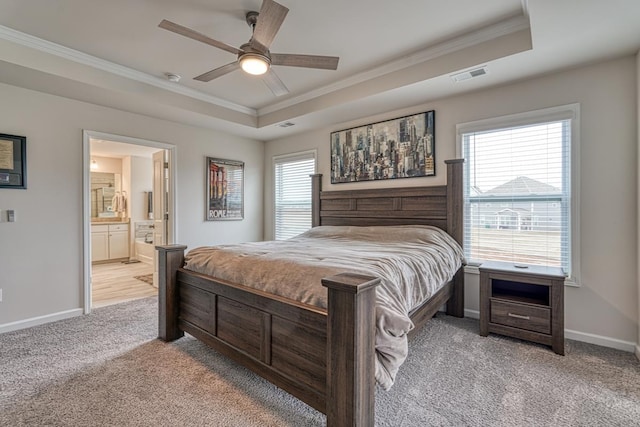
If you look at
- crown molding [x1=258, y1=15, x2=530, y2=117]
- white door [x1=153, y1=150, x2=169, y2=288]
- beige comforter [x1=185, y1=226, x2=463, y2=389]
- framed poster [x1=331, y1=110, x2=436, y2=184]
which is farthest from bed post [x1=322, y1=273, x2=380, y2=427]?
white door [x1=153, y1=150, x2=169, y2=288]

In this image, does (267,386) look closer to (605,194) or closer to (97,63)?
(605,194)

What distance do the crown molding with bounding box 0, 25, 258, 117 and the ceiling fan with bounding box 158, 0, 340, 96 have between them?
4.09 feet

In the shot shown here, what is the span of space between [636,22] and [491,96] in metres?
1.20

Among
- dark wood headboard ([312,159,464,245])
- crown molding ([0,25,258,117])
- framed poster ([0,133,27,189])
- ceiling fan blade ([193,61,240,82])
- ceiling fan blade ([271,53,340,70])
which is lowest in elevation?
dark wood headboard ([312,159,464,245])

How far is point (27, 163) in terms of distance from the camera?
3.11 meters

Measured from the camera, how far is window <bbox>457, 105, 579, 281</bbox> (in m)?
2.81

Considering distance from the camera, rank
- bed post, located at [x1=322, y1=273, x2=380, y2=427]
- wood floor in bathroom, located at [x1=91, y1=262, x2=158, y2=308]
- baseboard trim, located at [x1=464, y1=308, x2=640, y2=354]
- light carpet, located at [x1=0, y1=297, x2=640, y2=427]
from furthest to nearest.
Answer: wood floor in bathroom, located at [x1=91, y1=262, x2=158, y2=308] → baseboard trim, located at [x1=464, y1=308, x2=640, y2=354] → light carpet, located at [x1=0, y1=297, x2=640, y2=427] → bed post, located at [x1=322, y1=273, x2=380, y2=427]

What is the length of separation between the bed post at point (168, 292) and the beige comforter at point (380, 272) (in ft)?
0.44

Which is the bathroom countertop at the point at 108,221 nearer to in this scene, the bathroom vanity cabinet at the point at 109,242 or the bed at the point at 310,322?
the bathroom vanity cabinet at the point at 109,242

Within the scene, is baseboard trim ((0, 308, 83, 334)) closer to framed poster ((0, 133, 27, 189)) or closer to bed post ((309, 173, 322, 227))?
framed poster ((0, 133, 27, 189))

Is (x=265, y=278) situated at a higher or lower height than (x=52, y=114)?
lower

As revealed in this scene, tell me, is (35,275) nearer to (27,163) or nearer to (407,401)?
(27,163)

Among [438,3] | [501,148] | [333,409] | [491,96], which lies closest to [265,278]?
[333,409]

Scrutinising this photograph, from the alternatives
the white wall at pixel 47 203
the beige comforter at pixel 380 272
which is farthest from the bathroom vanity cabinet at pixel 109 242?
the beige comforter at pixel 380 272
